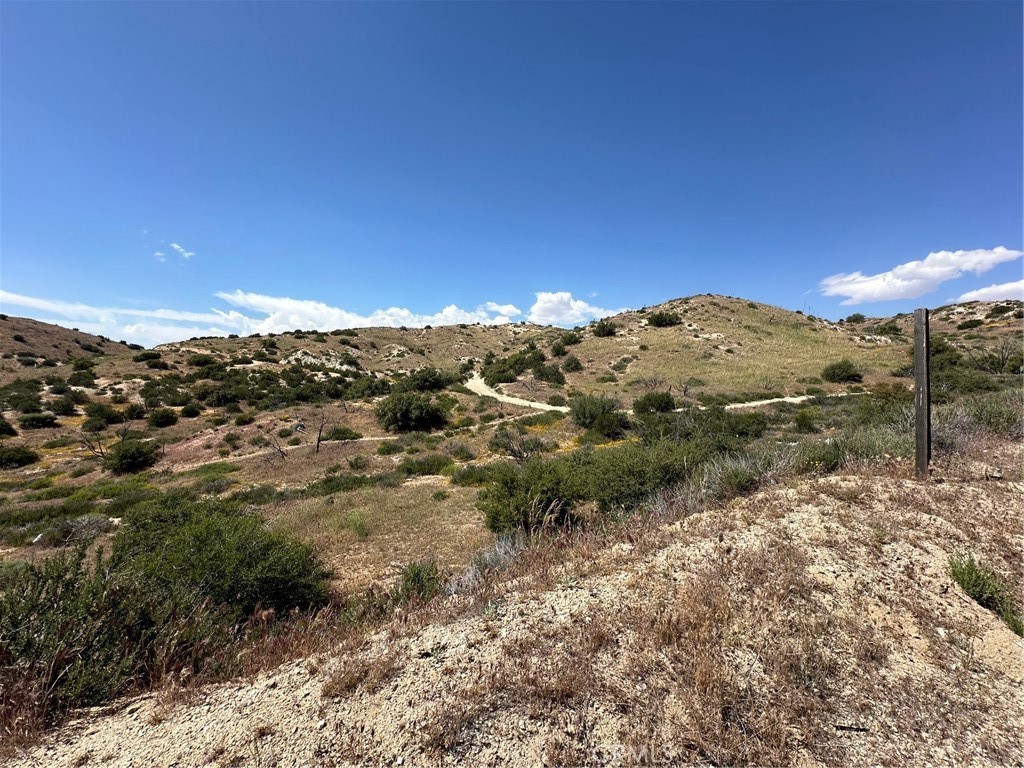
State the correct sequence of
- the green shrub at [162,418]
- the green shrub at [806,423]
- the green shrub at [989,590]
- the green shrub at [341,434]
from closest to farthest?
the green shrub at [989,590] → the green shrub at [806,423] → the green shrub at [341,434] → the green shrub at [162,418]

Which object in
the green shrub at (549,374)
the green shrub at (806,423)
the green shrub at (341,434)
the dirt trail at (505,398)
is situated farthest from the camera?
the green shrub at (549,374)

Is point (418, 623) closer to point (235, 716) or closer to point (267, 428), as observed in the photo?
point (235, 716)

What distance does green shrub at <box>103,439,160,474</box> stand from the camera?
2111cm

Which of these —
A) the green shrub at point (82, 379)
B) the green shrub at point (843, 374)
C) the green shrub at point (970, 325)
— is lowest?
the green shrub at point (843, 374)

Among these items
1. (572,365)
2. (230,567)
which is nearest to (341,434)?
(230,567)

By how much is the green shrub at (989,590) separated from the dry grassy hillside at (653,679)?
0.13 metres

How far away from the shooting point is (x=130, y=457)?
21500 millimetres

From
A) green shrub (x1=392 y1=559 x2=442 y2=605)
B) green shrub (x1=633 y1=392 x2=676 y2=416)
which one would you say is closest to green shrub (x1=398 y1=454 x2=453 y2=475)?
green shrub (x1=392 y1=559 x2=442 y2=605)

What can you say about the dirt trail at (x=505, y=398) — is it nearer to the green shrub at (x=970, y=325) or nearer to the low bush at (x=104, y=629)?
the low bush at (x=104, y=629)

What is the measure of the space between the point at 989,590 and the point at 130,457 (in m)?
31.1

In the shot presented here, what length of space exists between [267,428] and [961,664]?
3145 centimetres

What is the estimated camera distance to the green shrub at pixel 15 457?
21812 mm

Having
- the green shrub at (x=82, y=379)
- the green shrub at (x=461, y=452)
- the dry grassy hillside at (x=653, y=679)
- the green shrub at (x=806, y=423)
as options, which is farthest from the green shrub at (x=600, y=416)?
the green shrub at (x=82, y=379)

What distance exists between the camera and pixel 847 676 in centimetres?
334
